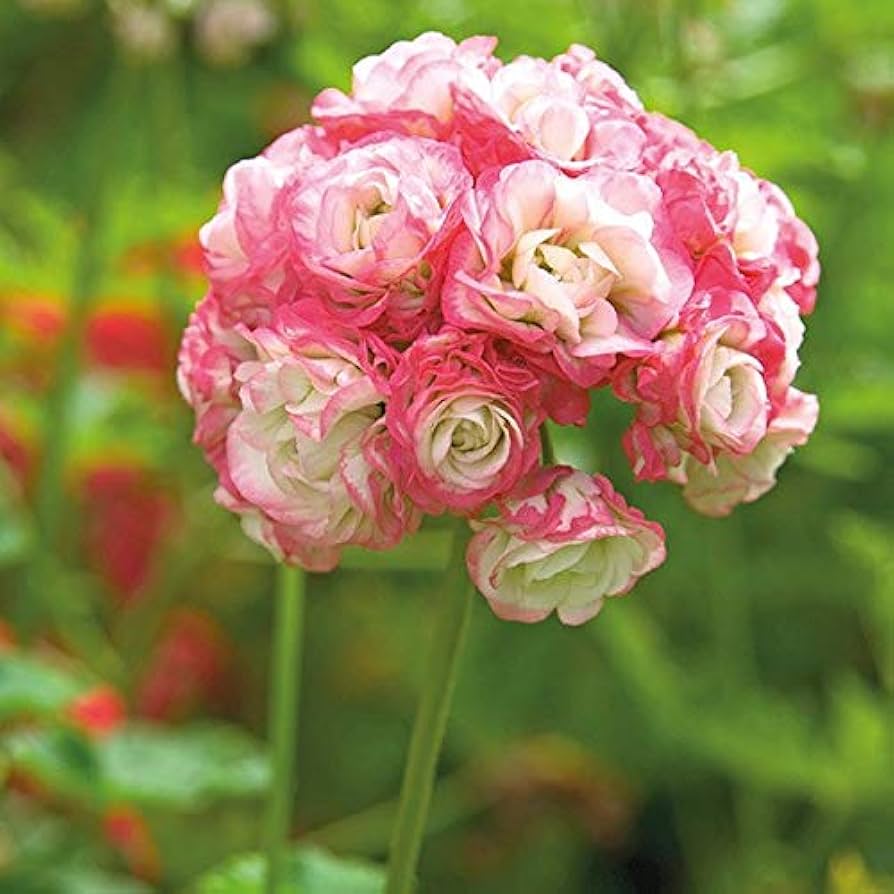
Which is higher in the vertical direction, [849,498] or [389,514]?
[389,514]

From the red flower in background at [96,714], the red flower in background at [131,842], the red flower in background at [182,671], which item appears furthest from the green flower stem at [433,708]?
the red flower in background at [182,671]

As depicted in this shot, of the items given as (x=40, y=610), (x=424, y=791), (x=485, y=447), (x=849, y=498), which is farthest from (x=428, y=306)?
(x=849, y=498)

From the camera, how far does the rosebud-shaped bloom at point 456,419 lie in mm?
578

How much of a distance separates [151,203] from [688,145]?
748 millimetres

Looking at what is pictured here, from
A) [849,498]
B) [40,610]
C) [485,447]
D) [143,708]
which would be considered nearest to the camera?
[485,447]

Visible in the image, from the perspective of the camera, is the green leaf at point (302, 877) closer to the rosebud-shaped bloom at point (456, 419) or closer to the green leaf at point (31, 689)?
the green leaf at point (31, 689)

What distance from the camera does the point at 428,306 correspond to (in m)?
0.60

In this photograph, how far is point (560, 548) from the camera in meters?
0.59

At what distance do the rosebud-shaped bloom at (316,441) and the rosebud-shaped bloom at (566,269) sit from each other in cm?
4

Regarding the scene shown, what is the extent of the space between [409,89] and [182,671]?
0.79 m

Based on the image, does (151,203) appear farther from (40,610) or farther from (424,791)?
(424,791)

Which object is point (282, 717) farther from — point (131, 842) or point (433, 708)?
point (131, 842)

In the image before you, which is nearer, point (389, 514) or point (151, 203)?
point (389, 514)

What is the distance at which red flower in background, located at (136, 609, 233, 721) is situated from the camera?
138 centimetres
